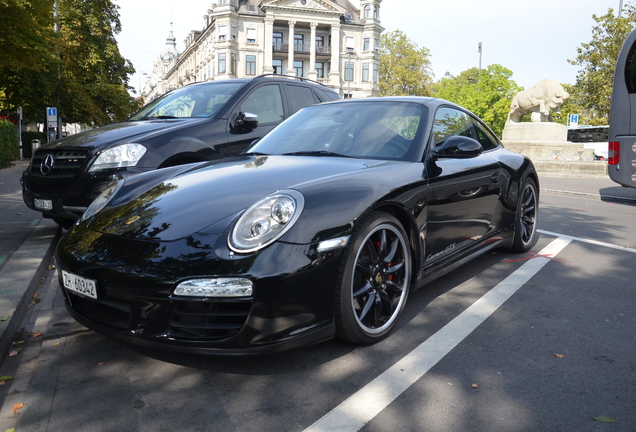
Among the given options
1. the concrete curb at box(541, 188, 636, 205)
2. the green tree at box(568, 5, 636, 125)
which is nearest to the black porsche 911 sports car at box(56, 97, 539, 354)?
the concrete curb at box(541, 188, 636, 205)

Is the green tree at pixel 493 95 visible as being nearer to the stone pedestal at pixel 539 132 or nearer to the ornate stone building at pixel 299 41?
the ornate stone building at pixel 299 41

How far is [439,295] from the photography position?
431 centimetres

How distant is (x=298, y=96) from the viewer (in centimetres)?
738

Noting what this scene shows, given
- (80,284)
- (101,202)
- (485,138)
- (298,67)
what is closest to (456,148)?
(485,138)

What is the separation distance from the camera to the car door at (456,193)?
12.7ft

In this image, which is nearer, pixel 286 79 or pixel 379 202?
pixel 379 202

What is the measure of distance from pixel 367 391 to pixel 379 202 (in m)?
1.05

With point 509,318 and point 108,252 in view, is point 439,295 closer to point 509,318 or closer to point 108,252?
point 509,318

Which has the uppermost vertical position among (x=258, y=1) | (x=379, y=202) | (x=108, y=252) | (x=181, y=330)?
(x=258, y=1)

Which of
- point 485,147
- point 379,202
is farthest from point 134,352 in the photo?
point 485,147

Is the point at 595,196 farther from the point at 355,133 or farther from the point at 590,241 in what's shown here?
the point at 355,133

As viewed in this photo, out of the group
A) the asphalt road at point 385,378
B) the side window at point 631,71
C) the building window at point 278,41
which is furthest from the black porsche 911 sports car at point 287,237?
the building window at point 278,41

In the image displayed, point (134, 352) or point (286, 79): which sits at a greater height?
point (286, 79)

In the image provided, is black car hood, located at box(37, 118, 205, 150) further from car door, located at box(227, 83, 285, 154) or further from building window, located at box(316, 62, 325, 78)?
building window, located at box(316, 62, 325, 78)
